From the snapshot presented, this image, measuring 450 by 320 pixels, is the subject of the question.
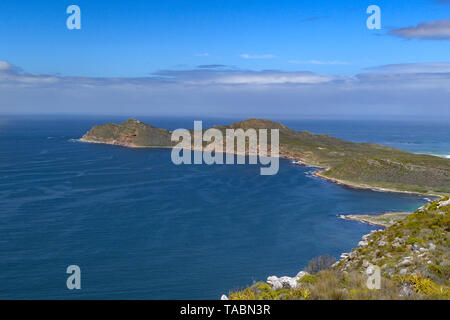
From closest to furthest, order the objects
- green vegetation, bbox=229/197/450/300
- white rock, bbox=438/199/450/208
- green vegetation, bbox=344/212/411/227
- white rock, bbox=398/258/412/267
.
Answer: green vegetation, bbox=229/197/450/300 < white rock, bbox=398/258/412/267 < white rock, bbox=438/199/450/208 < green vegetation, bbox=344/212/411/227

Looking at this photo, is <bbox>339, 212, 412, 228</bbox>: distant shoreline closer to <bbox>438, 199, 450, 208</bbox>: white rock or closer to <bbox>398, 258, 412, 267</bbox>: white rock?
<bbox>438, 199, 450, 208</bbox>: white rock

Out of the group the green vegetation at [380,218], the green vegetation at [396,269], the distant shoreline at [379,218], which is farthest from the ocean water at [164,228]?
the green vegetation at [396,269]

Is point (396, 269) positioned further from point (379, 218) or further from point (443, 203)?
point (379, 218)

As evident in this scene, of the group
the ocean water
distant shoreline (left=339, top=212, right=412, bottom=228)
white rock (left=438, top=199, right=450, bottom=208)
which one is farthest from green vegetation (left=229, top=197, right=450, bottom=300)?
distant shoreline (left=339, top=212, right=412, bottom=228)

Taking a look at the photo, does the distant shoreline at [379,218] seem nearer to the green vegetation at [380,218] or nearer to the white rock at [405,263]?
the green vegetation at [380,218]

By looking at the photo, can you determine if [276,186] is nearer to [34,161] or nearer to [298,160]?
[298,160]

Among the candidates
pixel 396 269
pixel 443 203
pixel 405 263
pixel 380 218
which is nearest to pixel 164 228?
pixel 380 218
